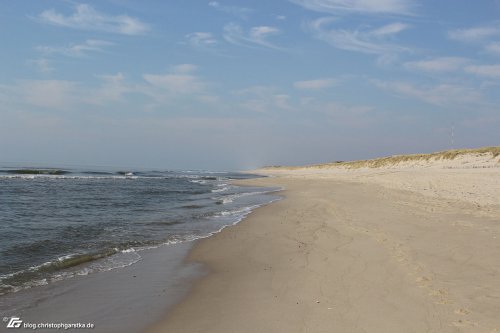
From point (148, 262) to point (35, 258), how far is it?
2725mm

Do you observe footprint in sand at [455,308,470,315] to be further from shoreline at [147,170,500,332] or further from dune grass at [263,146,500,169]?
dune grass at [263,146,500,169]

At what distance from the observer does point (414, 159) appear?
156 ft

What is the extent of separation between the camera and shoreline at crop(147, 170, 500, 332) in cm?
526

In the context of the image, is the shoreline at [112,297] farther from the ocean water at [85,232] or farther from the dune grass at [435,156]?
the dune grass at [435,156]

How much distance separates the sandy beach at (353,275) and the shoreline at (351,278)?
17 millimetres

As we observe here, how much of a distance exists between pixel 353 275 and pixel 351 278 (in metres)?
0.21

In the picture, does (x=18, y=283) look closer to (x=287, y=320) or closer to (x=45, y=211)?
(x=287, y=320)

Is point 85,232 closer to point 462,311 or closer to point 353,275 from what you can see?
point 353,275

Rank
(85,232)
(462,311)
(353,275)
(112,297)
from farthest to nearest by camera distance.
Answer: (85,232) < (353,275) < (112,297) < (462,311)

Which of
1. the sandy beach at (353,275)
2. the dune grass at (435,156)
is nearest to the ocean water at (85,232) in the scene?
the sandy beach at (353,275)

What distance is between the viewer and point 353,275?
24.0 ft

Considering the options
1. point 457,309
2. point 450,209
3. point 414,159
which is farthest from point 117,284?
point 414,159

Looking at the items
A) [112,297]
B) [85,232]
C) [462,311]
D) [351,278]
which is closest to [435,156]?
[85,232]

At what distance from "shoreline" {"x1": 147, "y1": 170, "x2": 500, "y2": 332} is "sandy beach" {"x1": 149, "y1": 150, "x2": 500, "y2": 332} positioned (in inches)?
0.7
